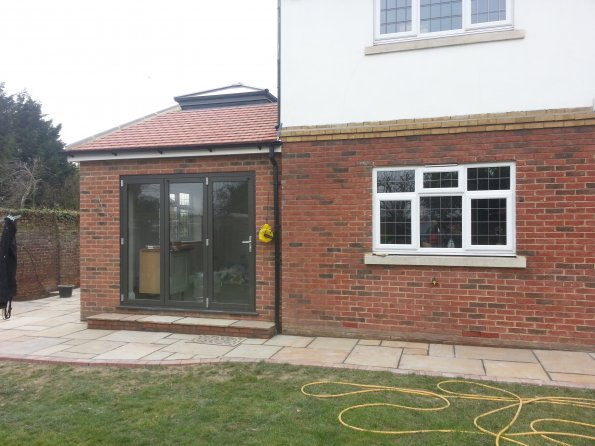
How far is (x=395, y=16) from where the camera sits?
7.20 meters

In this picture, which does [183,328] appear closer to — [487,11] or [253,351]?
[253,351]

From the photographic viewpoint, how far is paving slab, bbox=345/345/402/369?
5.96 m

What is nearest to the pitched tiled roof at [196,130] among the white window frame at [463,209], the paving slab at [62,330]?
the white window frame at [463,209]

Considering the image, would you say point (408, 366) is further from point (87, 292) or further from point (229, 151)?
point (87, 292)

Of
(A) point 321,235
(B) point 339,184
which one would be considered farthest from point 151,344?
(B) point 339,184

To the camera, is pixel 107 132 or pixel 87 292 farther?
pixel 107 132

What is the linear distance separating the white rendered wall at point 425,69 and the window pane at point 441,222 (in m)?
1.23

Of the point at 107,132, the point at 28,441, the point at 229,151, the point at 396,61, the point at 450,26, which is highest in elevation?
the point at 450,26

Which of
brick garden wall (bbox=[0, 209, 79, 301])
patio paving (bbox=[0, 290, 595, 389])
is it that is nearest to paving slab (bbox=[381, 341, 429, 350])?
patio paving (bbox=[0, 290, 595, 389])

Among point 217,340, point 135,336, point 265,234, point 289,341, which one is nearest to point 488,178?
point 265,234

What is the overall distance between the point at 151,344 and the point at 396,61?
5.38 meters

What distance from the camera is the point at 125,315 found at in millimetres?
8359

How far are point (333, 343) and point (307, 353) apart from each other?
634 millimetres

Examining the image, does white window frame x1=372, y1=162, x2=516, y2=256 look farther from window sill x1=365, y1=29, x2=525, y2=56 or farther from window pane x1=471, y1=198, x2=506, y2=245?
window sill x1=365, y1=29, x2=525, y2=56
